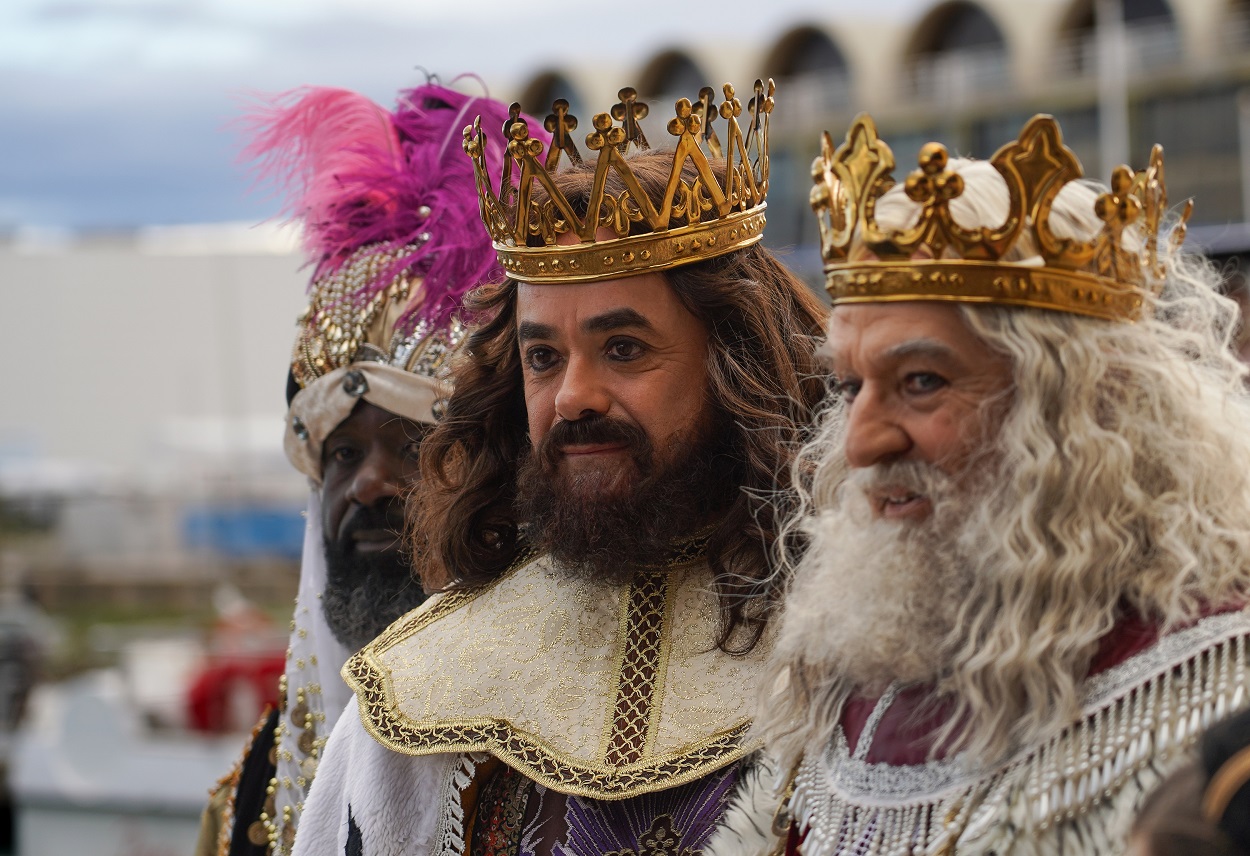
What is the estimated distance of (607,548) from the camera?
8.74ft

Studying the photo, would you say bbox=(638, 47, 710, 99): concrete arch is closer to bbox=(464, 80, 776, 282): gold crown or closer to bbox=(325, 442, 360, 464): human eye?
bbox=(325, 442, 360, 464): human eye

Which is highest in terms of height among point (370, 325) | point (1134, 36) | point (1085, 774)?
point (1134, 36)

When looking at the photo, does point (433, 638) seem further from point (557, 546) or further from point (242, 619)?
point (242, 619)

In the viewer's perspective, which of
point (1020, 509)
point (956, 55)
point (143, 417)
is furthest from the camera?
point (143, 417)

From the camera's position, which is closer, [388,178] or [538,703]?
[538,703]

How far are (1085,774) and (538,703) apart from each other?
43.0 inches

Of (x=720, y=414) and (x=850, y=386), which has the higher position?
(x=850, y=386)

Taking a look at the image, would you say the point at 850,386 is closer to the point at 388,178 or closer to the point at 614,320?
the point at 614,320

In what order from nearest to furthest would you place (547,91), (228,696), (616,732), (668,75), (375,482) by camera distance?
1. (616,732)
2. (375,482)
3. (228,696)
4. (668,75)
5. (547,91)

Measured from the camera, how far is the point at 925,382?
1.96m

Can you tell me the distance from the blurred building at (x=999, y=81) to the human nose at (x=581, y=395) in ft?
47.0

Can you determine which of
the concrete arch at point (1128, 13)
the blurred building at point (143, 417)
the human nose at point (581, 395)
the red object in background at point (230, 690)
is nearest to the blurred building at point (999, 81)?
the concrete arch at point (1128, 13)

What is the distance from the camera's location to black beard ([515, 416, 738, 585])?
266cm

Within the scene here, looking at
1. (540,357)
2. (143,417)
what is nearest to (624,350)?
(540,357)
